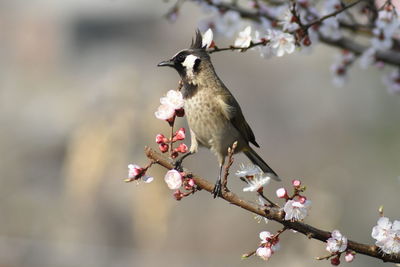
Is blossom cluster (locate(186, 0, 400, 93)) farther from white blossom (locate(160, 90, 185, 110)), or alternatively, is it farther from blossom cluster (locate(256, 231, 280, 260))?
blossom cluster (locate(256, 231, 280, 260))

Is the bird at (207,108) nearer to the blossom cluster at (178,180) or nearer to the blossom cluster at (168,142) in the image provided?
the blossom cluster at (168,142)

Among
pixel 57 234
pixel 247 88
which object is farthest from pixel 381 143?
pixel 57 234

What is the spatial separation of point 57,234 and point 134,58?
13.1 feet

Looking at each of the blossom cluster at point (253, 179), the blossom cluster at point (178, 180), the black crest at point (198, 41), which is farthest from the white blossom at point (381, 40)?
the blossom cluster at point (178, 180)

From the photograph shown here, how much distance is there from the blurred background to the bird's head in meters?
1.52

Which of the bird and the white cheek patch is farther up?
the white cheek patch

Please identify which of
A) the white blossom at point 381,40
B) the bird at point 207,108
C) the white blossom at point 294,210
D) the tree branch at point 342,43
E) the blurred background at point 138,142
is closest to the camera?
the white blossom at point 294,210

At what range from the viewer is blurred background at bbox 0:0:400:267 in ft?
19.6

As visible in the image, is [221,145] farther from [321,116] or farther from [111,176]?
[321,116]

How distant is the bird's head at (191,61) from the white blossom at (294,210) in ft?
3.51

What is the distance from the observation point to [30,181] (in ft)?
25.2

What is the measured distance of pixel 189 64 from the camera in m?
3.04

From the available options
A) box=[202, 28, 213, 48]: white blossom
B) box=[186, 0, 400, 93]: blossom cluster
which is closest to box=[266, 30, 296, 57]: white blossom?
box=[186, 0, 400, 93]: blossom cluster

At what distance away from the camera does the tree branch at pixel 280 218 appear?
6.66ft
